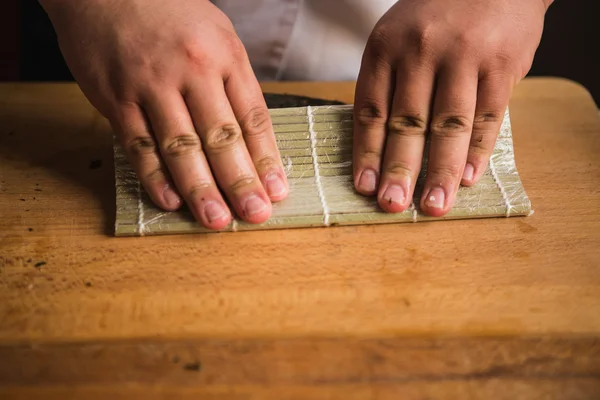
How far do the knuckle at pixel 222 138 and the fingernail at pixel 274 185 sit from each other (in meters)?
0.08

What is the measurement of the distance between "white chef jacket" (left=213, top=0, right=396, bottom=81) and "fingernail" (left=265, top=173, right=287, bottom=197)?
1.35 ft

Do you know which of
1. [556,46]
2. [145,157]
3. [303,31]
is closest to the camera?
[145,157]

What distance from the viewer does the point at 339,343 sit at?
2.49 feet

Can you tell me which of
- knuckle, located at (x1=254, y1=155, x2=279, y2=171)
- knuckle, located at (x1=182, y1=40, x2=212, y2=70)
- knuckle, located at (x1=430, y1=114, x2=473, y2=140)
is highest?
knuckle, located at (x1=182, y1=40, x2=212, y2=70)

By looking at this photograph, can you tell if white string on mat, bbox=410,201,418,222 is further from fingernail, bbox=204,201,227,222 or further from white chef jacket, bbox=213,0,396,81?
white chef jacket, bbox=213,0,396,81

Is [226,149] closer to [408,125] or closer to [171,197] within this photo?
[171,197]

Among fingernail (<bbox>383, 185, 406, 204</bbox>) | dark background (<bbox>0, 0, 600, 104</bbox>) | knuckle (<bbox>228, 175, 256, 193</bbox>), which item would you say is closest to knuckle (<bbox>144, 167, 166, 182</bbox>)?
knuckle (<bbox>228, 175, 256, 193</bbox>)

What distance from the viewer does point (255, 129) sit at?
2.99 ft

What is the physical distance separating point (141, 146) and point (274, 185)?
207 mm

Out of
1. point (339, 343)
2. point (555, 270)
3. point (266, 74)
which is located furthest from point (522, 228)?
point (266, 74)

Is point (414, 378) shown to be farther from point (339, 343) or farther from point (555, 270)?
point (555, 270)

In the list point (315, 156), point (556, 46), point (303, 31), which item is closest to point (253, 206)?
point (315, 156)

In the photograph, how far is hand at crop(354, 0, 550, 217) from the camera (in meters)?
0.91

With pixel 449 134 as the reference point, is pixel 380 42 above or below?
above
